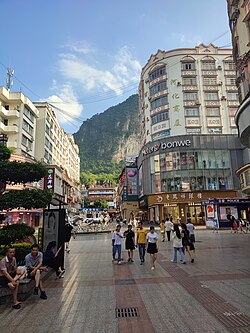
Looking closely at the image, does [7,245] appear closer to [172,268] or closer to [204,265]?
[172,268]

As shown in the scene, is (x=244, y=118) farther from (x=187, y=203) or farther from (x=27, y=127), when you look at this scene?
(x=27, y=127)

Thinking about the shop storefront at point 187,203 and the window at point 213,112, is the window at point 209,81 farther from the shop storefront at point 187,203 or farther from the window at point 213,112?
the shop storefront at point 187,203

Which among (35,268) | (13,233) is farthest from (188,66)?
(35,268)

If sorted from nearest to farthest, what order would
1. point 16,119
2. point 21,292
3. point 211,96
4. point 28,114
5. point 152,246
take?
point 21,292 → point 152,246 → point 16,119 → point 28,114 → point 211,96

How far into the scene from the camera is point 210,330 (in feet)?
13.8

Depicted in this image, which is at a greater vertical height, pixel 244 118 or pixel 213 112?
pixel 213 112

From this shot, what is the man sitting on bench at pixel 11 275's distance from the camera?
5683 mm

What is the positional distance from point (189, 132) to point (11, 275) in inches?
1669

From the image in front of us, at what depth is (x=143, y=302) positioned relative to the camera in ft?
18.6

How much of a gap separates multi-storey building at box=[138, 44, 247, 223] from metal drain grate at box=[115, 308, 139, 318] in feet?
116

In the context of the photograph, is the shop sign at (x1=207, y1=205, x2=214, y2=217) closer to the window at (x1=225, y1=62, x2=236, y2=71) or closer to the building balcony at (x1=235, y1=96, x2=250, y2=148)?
the building balcony at (x1=235, y1=96, x2=250, y2=148)

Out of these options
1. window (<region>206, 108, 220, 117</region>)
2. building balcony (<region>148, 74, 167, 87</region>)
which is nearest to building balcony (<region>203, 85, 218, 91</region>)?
window (<region>206, 108, 220, 117</region>)

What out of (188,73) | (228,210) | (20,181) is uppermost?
(188,73)

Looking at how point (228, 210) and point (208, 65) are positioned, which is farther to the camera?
point (208, 65)
